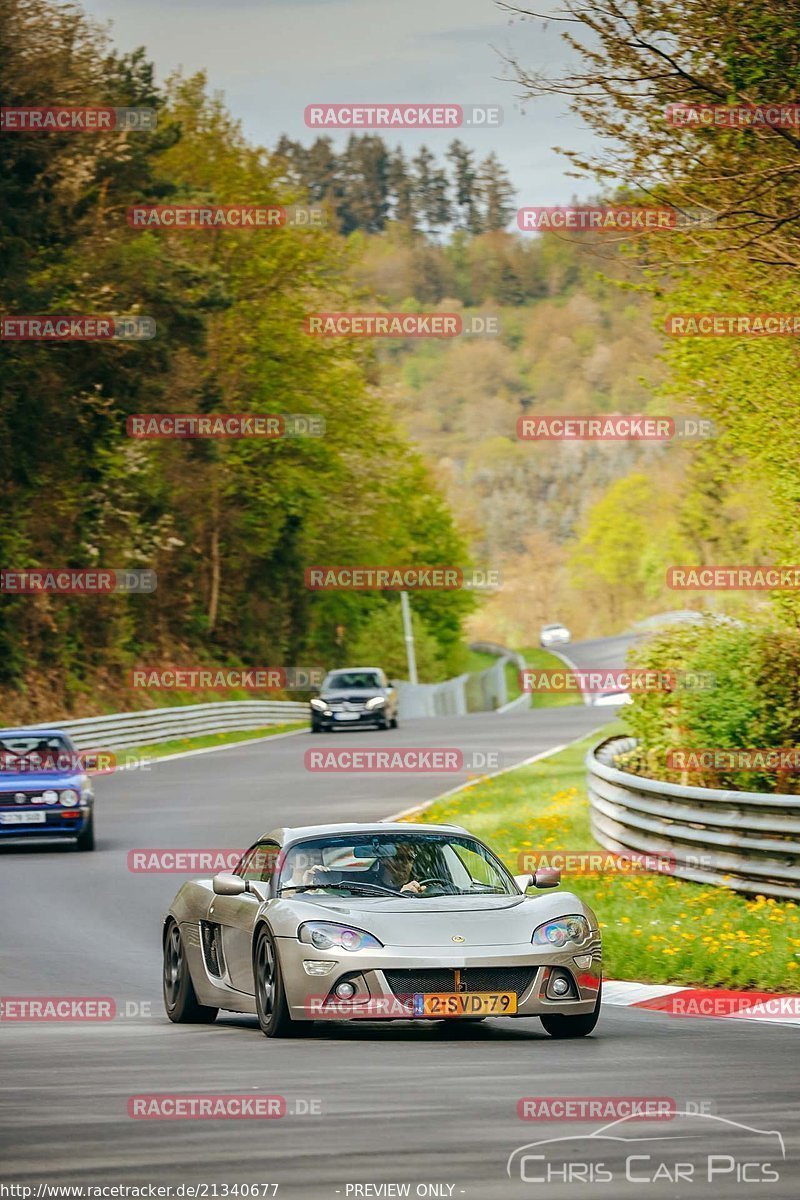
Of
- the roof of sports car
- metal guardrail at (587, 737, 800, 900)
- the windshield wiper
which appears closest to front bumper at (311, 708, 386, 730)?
metal guardrail at (587, 737, 800, 900)

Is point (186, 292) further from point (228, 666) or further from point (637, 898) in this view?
point (637, 898)

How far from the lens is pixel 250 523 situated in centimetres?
6681

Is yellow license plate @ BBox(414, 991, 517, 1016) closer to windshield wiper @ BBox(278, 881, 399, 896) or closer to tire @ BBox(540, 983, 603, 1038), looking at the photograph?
tire @ BBox(540, 983, 603, 1038)

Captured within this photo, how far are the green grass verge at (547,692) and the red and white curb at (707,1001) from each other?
6000 cm

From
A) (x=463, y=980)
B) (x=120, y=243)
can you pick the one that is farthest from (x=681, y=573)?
(x=120, y=243)

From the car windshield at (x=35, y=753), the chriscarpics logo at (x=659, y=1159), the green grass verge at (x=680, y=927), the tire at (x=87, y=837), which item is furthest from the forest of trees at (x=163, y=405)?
the chriscarpics logo at (x=659, y=1159)

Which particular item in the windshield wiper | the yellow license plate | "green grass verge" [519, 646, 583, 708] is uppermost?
the windshield wiper

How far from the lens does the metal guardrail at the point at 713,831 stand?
595 inches

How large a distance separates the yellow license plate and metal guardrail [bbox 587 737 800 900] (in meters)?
5.21

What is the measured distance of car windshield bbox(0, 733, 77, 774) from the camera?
24312mm

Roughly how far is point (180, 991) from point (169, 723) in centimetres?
3491

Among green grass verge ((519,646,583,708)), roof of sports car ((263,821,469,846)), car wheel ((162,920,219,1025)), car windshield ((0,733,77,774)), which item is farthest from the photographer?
green grass verge ((519,646,583,708))

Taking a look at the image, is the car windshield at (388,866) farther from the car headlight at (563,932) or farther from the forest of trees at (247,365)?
the forest of trees at (247,365)

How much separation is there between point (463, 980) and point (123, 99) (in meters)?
45.6
